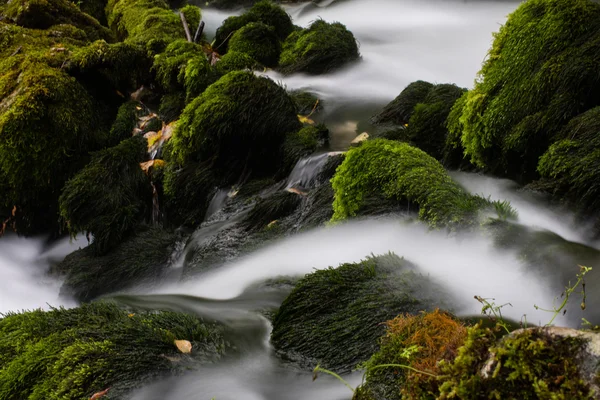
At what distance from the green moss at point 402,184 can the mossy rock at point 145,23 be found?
469 cm

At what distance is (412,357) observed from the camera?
2139 millimetres

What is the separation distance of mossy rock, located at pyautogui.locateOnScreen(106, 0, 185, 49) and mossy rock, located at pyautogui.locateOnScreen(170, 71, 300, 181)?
2437 mm

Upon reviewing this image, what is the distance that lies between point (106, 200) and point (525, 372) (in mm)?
4876

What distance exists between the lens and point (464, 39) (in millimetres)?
9391

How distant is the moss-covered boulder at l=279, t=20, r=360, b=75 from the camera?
8383 millimetres

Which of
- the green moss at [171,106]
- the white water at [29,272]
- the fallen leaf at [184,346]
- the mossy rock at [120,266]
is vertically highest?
the green moss at [171,106]

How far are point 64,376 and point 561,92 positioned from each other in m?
4.39

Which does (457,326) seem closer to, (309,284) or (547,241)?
(309,284)

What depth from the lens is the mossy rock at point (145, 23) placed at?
25.7 ft

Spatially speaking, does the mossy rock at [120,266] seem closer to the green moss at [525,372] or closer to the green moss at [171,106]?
the green moss at [171,106]

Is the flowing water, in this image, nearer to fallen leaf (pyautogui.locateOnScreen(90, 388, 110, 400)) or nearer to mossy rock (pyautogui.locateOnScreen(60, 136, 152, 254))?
fallen leaf (pyautogui.locateOnScreen(90, 388, 110, 400))

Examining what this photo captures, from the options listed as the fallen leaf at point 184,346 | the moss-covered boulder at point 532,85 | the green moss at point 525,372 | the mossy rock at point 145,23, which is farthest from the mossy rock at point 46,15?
the green moss at point 525,372

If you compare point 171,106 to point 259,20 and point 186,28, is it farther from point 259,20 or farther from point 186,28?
point 259,20

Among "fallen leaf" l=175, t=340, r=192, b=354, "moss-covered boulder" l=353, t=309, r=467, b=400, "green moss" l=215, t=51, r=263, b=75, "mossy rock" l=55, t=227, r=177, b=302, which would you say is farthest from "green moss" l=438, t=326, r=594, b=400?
"green moss" l=215, t=51, r=263, b=75
